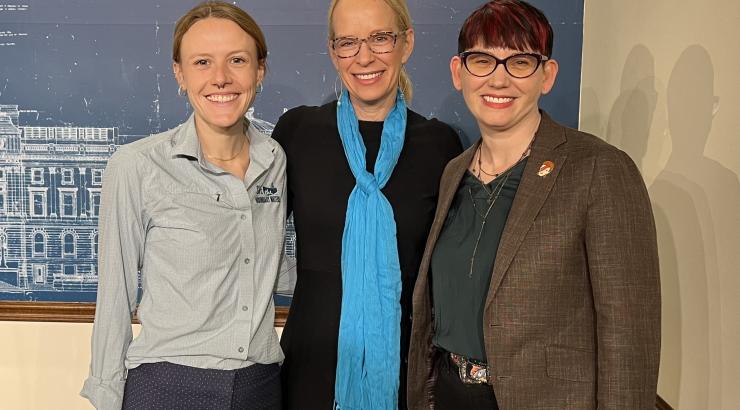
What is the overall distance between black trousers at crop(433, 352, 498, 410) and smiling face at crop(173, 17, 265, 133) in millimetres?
784

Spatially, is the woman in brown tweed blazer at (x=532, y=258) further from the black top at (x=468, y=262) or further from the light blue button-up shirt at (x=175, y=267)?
the light blue button-up shirt at (x=175, y=267)

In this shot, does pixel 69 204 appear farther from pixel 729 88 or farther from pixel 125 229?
pixel 729 88

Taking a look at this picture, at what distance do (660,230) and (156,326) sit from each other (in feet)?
4.42

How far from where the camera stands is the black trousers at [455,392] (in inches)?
65.3

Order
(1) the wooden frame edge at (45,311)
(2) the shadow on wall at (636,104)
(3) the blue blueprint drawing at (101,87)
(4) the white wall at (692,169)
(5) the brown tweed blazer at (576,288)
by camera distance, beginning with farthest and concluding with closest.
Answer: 1. (1) the wooden frame edge at (45,311)
2. (3) the blue blueprint drawing at (101,87)
3. (2) the shadow on wall at (636,104)
4. (4) the white wall at (692,169)
5. (5) the brown tweed blazer at (576,288)

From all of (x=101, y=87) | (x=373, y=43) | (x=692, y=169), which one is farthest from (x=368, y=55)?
(x=101, y=87)

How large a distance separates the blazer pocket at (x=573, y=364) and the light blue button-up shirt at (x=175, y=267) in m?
0.68

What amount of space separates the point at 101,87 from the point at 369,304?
1.61 meters

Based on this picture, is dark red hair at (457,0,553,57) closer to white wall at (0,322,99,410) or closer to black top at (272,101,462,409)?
black top at (272,101,462,409)

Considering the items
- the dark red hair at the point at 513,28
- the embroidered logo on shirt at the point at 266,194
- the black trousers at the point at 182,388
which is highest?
the dark red hair at the point at 513,28

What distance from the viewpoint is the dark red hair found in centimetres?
165

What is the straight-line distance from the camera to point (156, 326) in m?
1.74

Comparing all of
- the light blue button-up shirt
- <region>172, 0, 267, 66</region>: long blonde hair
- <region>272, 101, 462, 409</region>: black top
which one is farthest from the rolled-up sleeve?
<region>272, 101, 462, 409</region>: black top

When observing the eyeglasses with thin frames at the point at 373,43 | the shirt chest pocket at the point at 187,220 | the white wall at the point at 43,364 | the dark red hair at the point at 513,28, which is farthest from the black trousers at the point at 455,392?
the white wall at the point at 43,364
